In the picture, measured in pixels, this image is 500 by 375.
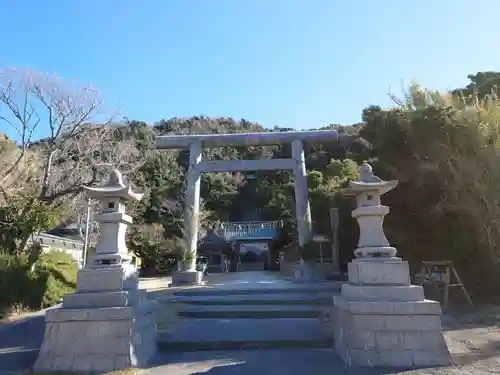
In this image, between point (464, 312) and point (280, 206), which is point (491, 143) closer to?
point (464, 312)

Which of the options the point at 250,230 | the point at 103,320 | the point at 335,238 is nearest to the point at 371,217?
the point at 103,320

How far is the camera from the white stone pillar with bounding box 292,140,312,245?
1219 centimetres

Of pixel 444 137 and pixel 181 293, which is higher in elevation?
pixel 444 137

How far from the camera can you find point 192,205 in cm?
1222

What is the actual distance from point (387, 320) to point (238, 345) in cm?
224

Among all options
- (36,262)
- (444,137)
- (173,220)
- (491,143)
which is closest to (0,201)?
(36,262)

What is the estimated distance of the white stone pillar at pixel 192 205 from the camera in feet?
39.2

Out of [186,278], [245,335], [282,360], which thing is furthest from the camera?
[186,278]

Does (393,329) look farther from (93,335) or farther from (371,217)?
(93,335)

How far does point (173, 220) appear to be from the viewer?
88.8ft

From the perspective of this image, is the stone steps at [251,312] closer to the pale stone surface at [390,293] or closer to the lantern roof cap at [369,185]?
the pale stone surface at [390,293]

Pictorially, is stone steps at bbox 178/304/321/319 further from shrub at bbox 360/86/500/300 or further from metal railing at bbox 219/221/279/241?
metal railing at bbox 219/221/279/241

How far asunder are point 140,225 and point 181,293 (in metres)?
16.7

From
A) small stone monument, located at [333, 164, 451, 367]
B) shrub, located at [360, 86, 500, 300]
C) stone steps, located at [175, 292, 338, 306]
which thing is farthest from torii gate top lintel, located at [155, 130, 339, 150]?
small stone monument, located at [333, 164, 451, 367]
